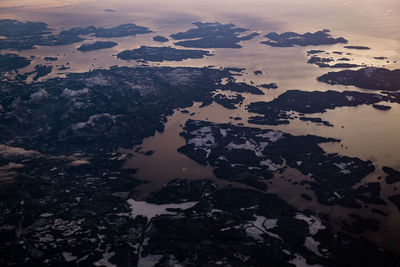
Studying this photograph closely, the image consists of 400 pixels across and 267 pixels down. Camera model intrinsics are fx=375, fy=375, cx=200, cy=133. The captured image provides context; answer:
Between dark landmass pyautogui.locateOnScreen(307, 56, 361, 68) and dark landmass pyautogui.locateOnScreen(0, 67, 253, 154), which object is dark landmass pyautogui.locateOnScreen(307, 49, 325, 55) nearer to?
dark landmass pyautogui.locateOnScreen(307, 56, 361, 68)

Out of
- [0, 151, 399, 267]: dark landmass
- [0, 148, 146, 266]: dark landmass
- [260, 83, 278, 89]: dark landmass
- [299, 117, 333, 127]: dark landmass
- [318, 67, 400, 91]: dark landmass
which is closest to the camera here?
[0, 151, 399, 267]: dark landmass

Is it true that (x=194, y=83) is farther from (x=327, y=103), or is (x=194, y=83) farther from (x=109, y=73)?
(x=327, y=103)

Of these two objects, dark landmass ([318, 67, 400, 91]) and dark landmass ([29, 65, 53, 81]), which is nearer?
dark landmass ([318, 67, 400, 91])

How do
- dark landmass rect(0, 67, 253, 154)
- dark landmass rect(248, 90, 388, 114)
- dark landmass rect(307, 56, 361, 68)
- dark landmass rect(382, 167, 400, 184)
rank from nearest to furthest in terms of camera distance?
dark landmass rect(382, 167, 400, 184)
dark landmass rect(0, 67, 253, 154)
dark landmass rect(248, 90, 388, 114)
dark landmass rect(307, 56, 361, 68)

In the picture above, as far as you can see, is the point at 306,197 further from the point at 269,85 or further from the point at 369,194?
the point at 269,85

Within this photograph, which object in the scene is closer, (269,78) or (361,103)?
(361,103)

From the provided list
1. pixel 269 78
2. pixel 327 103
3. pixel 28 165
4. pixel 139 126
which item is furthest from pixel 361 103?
pixel 28 165

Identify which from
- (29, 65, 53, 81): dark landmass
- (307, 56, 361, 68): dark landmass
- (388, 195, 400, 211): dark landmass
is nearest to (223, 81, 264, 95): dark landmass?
(307, 56, 361, 68): dark landmass

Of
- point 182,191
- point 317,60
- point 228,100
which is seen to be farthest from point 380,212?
point 317,60

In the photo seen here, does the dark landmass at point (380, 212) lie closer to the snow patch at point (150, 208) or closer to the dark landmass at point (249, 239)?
the dark landmass at point (249, 239)
